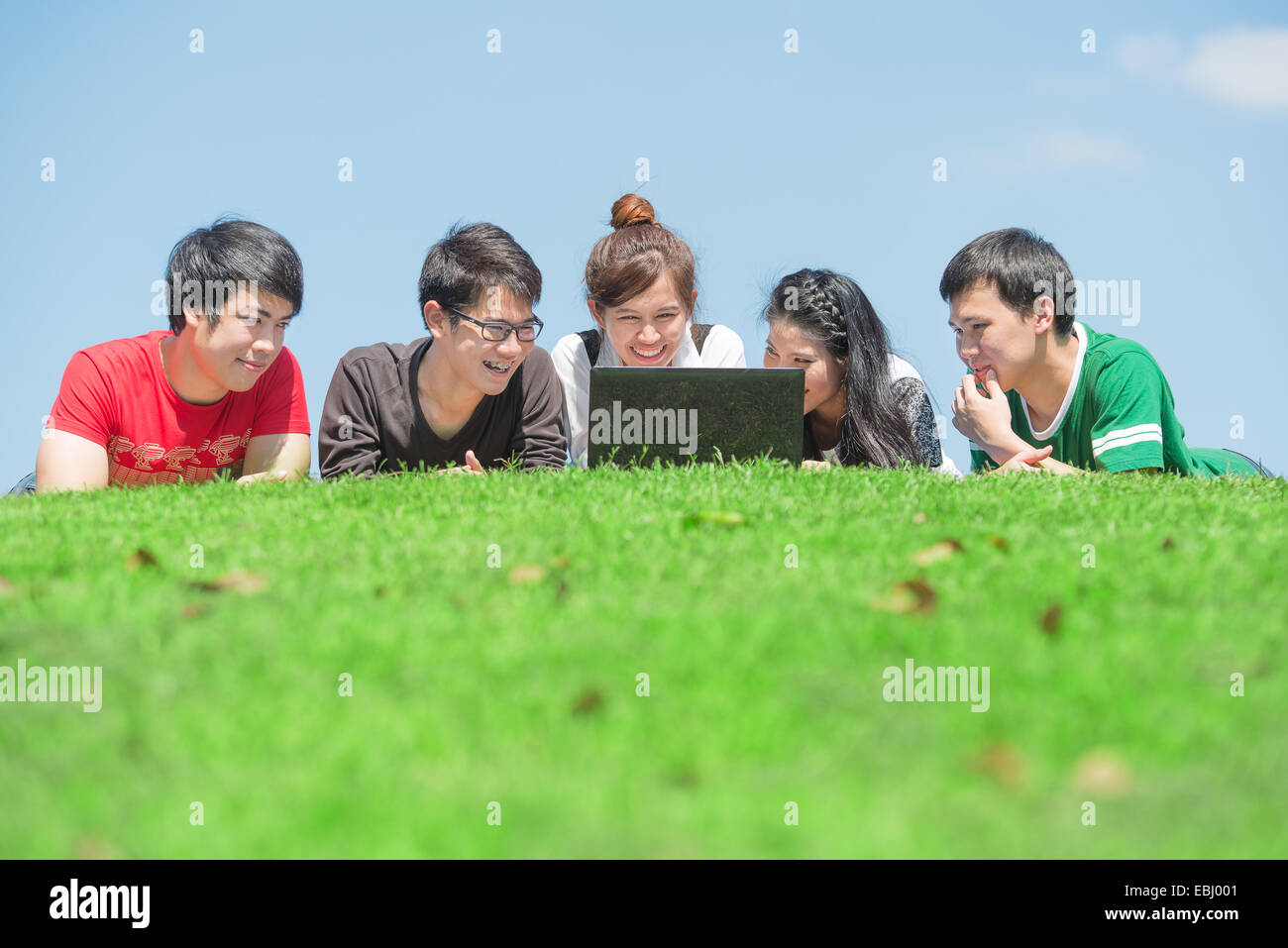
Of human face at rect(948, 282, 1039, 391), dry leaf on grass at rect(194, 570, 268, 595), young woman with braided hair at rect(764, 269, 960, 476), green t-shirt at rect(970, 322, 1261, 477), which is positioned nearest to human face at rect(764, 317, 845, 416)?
young woman with braided hair at rect(764, 269, 960, 476)

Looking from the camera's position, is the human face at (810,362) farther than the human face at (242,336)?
Yes

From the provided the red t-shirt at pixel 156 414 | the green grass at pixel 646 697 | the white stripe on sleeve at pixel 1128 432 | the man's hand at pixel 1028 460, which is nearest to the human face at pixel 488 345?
the red t-shirt at pixel 156 414

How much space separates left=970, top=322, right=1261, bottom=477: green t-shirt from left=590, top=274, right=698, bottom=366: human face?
8.98ft

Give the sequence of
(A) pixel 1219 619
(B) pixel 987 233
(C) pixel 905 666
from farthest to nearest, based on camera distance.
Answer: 1. (B) pixel 987 233
2. (A) pixel 1219 619
3. (C) pixel 905 666

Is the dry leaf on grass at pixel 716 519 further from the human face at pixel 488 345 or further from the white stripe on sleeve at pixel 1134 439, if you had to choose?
the white stripe on sleeve at pixel 1134 439

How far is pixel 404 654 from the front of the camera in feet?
10.1

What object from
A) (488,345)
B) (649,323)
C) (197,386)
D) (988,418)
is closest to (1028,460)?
(988,418)

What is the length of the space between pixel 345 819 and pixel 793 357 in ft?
22.1

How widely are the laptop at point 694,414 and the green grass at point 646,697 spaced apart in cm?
227

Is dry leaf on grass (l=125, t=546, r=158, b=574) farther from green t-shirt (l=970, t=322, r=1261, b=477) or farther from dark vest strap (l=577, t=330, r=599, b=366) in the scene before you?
green t-shirt (l=970, t=322, r=1261, b=477)

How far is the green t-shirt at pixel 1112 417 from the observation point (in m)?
7.66

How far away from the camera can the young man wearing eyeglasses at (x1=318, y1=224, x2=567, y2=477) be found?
7.62m
